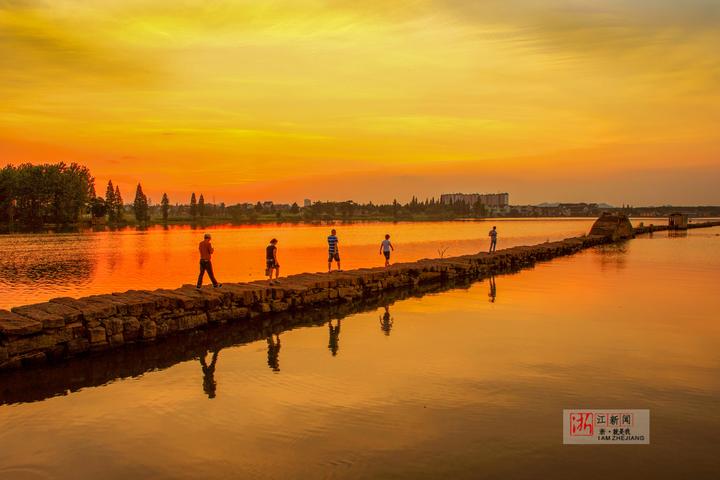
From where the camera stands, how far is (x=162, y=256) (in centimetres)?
5391

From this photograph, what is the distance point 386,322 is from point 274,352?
18.8 ft

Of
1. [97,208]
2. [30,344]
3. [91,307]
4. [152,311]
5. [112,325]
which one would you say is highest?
[97,208]

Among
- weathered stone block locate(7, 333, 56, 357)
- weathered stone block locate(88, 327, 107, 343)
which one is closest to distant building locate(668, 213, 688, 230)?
weathered stone block locate(88, 327, 107, 343)

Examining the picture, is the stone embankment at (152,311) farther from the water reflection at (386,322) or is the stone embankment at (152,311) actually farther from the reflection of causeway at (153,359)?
the water reflection at (386,322)

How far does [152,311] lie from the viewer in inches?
712

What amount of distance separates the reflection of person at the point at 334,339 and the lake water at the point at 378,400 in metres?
0.04

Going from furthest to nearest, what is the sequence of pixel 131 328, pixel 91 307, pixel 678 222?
pixel 678 222 → pixel 131 328 → pixel 91 307

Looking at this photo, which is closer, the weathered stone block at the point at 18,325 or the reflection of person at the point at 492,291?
the weathered stone block at the point at 18,325

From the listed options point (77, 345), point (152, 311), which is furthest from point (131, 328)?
point (77, 345)

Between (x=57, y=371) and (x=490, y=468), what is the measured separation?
453 inches

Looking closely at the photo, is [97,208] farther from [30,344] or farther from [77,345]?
[30,344]

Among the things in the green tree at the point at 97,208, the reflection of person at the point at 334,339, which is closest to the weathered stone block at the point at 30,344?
the reflection of person at the point at 334,339

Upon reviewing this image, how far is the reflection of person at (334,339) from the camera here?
54.8 ft

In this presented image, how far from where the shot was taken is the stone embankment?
1495cm
